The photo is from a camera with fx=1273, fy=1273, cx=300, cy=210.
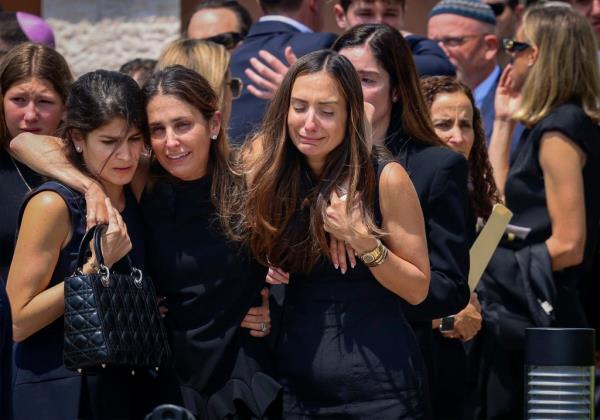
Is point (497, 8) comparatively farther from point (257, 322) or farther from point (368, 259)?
point (368, 259)

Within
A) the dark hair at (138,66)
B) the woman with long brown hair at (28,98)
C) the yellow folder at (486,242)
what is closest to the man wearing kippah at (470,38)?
the dark hair at (138,66)

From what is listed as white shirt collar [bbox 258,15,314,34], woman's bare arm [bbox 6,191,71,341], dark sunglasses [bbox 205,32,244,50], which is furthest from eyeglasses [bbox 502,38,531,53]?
woman's bare arm [bbox 6,191,71,341]

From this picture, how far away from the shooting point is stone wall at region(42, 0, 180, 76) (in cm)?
862

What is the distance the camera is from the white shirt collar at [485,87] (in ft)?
22.3

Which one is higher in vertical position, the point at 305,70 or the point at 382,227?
the point at 305,70

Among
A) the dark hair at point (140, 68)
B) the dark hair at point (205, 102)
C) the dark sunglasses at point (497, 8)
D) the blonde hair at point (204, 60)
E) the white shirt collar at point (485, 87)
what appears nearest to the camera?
the dark hair at point (205, 102)

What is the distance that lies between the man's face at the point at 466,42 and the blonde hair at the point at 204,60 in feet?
5.75

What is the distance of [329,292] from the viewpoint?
156 inches

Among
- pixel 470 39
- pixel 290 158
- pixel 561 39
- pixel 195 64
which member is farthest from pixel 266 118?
pixel 470 39

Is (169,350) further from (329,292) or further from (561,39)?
(561,39)

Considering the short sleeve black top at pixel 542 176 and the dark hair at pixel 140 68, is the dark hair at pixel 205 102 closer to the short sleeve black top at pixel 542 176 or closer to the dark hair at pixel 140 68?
the short sleeve black top at pixel 542 176

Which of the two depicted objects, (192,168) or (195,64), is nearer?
(192,168)

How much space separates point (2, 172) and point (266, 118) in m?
1.03

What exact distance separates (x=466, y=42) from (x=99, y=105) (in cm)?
317
